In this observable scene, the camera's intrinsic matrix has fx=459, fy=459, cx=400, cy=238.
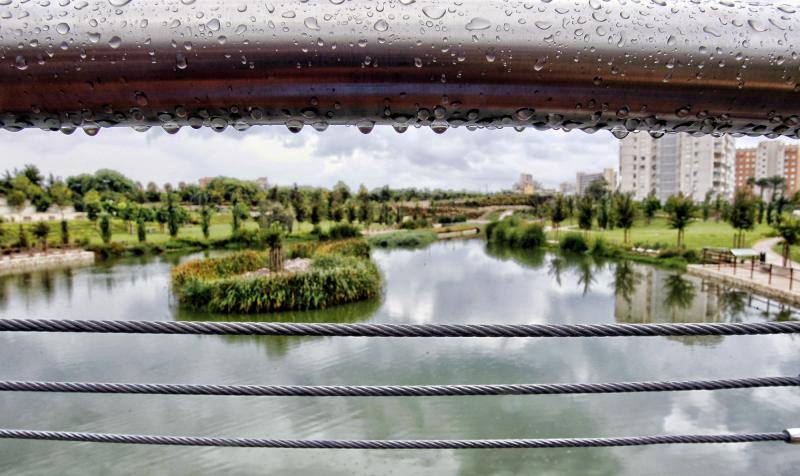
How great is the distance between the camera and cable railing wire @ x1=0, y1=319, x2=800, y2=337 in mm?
558

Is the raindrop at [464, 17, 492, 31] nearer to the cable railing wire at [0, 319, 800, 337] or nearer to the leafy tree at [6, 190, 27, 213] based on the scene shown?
the cable railing wire at [0, 319, 800, 337]

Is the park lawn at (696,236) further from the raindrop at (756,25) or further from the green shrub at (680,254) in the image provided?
the raindrop at (756,25)

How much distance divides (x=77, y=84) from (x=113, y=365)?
644 cm

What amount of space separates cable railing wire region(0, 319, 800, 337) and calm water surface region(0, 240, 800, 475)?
3155mm

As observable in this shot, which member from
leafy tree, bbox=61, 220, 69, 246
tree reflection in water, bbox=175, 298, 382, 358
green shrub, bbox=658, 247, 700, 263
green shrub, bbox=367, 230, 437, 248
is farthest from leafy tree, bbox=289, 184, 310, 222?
green shrub, bbox=658, 247, 700, 263

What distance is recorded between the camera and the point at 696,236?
20.4 meters

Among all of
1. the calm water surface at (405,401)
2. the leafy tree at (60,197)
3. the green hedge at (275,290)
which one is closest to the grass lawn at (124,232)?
the leafy tree at (60,197)

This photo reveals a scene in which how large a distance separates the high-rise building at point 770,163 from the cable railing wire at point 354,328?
4994 cm

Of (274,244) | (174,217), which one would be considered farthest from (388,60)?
(174,217)

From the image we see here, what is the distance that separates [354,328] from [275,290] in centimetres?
816

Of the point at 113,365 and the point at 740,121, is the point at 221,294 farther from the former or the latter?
the point at 740,121

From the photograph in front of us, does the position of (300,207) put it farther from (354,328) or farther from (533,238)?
(354,328)

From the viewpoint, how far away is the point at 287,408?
170 inches

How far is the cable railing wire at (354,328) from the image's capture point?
0.56 metres
